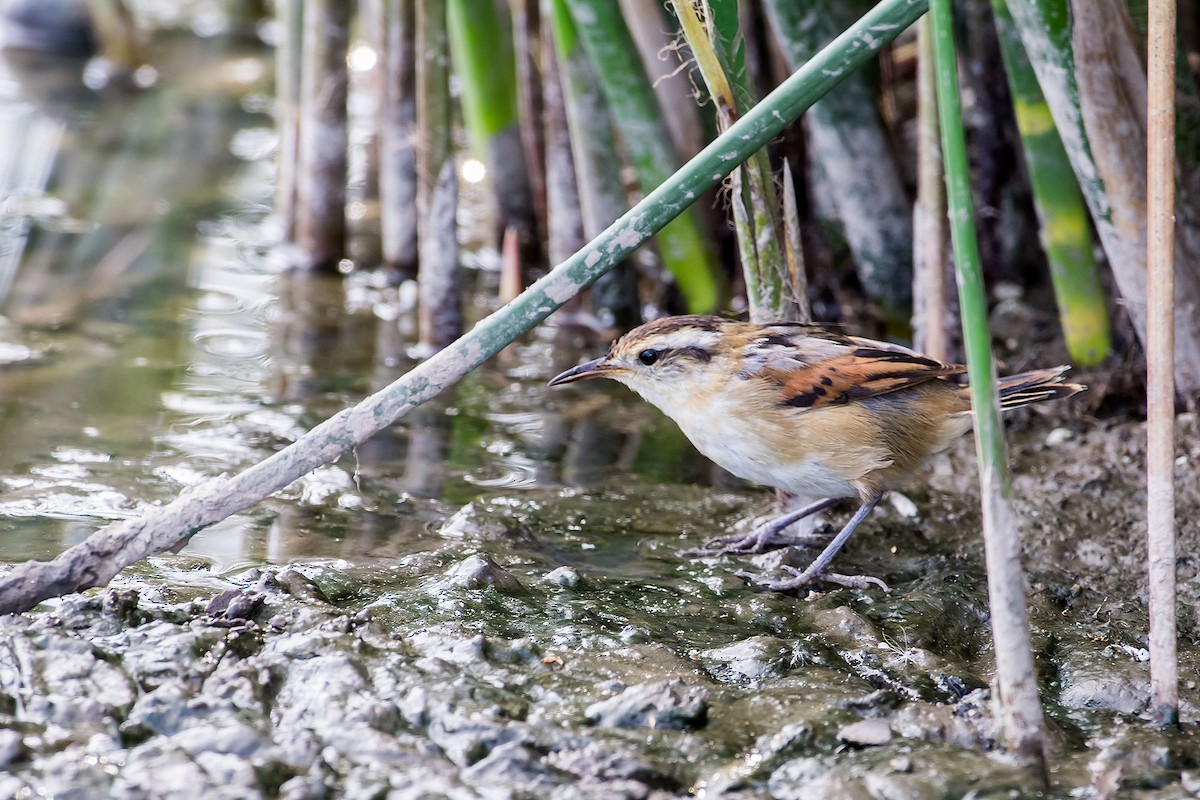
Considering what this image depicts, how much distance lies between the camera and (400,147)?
23.5ft

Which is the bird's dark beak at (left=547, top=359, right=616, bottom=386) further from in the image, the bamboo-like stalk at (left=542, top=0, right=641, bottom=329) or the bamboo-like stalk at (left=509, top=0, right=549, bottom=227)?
the bamboo-like stalk at (left=509, top=0, right=549, bottom=227)

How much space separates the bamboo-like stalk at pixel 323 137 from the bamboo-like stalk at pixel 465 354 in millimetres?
4145

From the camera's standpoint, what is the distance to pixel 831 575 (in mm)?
4582

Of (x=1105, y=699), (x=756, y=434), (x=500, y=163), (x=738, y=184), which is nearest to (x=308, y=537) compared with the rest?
(x=756, y=434)

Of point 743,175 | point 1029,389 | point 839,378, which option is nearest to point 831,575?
point 839,378

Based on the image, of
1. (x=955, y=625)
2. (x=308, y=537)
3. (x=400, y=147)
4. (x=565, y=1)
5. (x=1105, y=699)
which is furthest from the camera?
(x=400, y=147)

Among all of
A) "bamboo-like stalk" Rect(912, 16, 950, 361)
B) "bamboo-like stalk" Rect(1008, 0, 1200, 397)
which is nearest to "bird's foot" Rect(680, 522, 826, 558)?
"bamboo-like stalk" Rect(912, 16, 950, 361)

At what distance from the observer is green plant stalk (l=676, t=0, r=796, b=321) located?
13.4ft

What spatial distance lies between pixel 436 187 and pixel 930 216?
9.01 ft

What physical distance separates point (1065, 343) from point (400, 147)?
12.4 feet

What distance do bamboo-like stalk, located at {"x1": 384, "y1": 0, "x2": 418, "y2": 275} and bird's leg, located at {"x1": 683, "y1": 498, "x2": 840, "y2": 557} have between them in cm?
314

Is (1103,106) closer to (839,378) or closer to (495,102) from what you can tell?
(839,378)

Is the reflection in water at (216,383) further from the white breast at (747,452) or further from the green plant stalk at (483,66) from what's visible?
the green plant stalk at (483,66)

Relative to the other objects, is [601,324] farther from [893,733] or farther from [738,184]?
[893,733]
